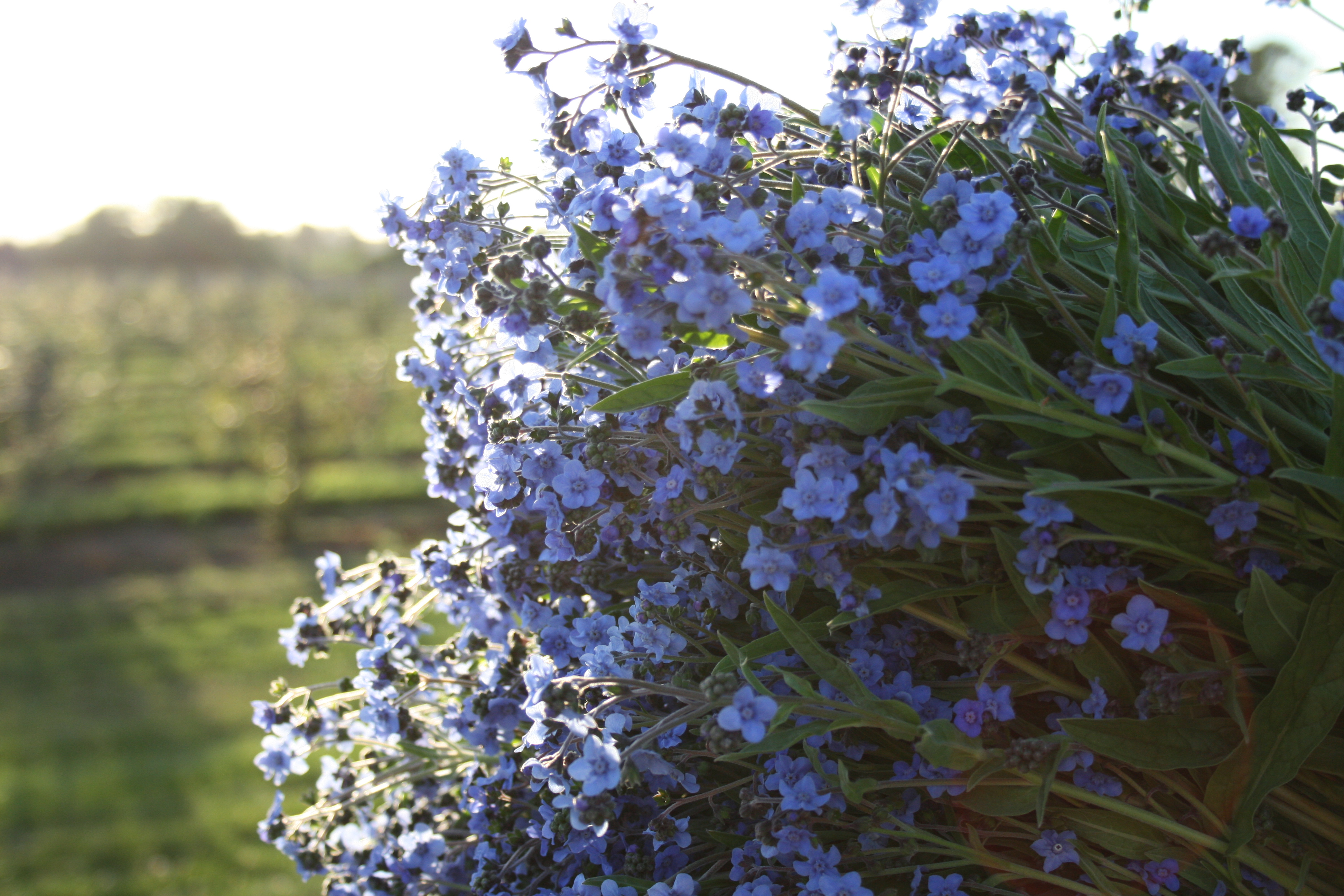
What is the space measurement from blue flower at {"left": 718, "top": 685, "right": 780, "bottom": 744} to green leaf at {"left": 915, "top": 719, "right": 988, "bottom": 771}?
14 cm

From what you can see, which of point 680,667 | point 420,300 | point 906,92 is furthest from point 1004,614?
point 420,300

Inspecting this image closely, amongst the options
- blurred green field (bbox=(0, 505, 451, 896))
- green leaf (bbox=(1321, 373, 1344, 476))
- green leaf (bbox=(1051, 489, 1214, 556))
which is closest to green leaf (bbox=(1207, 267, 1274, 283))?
green leaf (bbox=(1321, 373, 1344, 476))

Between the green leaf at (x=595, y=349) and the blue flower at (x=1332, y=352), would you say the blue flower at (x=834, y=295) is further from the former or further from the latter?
the blue flower at (x=1332, y=352)

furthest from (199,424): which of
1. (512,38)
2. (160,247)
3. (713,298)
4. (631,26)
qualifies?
(160,247)

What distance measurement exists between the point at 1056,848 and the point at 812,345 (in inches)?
24.0

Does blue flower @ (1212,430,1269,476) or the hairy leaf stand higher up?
blue flower @ (1212,430,1269,476)

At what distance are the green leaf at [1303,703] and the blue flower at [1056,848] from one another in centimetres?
16

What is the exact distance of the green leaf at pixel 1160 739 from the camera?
3.10 ft

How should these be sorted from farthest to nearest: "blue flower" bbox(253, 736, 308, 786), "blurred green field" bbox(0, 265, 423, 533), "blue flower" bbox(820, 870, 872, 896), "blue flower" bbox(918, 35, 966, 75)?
"blurred green field" bbox(0, 265, 423, 533) → "blue flower" bbox(253, 736, 308, 786) → "blue flower" bbox(918, 35, 966, 75) → "blue flower" bbox(820, 870, 872, 896)

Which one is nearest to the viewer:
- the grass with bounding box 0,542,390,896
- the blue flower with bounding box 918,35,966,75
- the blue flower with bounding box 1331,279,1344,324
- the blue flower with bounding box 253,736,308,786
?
the blue flower with bounding box 1331,279,1344,324

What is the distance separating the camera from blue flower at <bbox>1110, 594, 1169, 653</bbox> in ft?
3.02

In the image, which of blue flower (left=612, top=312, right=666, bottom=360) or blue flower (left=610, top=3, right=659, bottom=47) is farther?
blue flower (left=610, top=3, right=659, bottom=47)

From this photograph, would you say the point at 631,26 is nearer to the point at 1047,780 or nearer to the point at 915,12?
the point at 915,12

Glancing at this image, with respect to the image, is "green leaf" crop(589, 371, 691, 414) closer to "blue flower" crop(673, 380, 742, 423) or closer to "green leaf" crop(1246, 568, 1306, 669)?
"blue flower" crop(673, 380, 742, 423)
